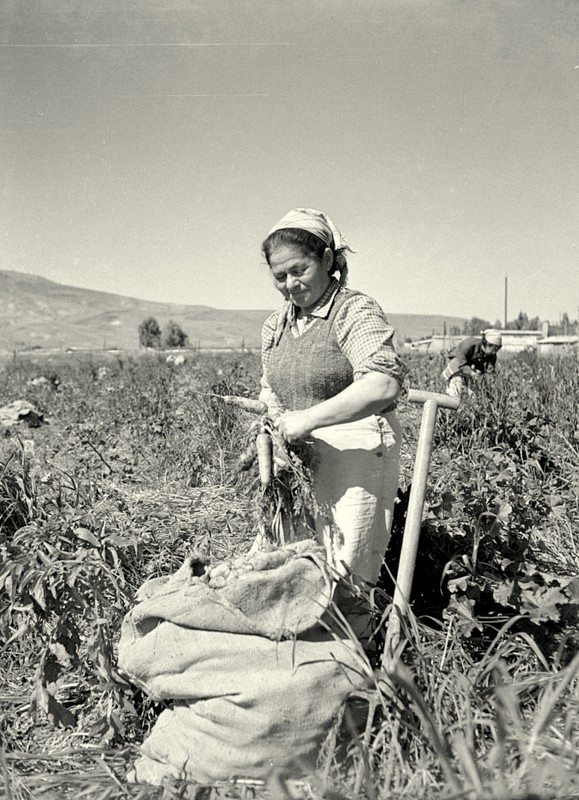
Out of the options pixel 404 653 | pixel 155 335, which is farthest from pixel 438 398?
pixel 155 335

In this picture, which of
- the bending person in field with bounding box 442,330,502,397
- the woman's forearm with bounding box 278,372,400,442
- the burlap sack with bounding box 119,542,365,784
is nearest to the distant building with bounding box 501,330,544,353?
the bending person in field with bounding box 442,330,502,397

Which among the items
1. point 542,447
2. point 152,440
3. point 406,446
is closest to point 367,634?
point 542,447

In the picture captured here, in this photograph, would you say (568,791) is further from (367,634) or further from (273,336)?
(273,336)

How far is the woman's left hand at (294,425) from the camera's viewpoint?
179 cm

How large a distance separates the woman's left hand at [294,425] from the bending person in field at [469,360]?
14.8 ft

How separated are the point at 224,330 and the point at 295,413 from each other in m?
101

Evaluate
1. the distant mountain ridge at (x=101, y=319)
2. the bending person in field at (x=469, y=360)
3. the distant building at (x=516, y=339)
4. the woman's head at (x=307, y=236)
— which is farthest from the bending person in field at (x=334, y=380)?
the distant mountain ridge at (x=101, y=319)

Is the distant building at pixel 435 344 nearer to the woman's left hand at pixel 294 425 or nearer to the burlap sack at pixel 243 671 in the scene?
the woman's left hand at pixel 294 425

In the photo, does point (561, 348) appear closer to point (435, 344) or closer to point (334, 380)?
point (334, 380)

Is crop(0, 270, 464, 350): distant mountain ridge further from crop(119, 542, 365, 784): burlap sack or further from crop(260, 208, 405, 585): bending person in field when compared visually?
crop(119, 542, 365, 784): burlap sack

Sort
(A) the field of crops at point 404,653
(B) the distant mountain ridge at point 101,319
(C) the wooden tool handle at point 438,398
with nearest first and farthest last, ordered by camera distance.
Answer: (A) the field of crops at point 404,653 → (C) the wooden tool handle at point 438,398 → (B) the distant mountain ridge at point 101,319

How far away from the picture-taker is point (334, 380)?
1940 mm

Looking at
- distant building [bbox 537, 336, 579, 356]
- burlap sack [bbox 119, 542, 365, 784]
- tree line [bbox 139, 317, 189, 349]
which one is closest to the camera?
burlap sack [bbox 119, 542, 365, 784]

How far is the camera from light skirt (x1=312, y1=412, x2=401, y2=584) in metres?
1.95
